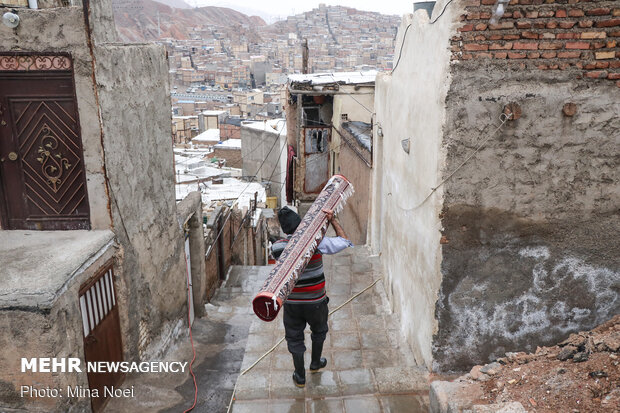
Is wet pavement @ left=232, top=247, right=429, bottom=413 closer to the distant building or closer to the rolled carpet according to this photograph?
the rolled carpet

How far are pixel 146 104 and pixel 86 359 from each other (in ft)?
11.2

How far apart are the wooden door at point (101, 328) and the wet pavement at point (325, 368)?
353 millimetres

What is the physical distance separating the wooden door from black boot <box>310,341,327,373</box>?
2.43 m

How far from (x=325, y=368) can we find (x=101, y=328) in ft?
8.61

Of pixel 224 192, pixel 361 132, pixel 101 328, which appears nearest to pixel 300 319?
pixel 101 328

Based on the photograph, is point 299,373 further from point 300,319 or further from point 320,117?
point 320,117

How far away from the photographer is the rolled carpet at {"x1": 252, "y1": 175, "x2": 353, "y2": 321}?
4164 mm

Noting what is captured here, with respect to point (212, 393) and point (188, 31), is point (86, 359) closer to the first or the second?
point (212, 393)

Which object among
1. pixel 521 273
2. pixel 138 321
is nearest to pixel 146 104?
pixel 138 321

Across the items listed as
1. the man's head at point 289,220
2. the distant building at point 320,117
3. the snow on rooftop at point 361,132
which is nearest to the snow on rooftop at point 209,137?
the distant building at point 320,117

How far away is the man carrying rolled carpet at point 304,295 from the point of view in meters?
4.62

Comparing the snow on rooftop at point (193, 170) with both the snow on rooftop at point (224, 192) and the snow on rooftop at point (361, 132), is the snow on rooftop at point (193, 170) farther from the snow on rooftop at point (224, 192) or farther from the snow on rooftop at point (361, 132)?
the snow on rooftop at point (361, 132)

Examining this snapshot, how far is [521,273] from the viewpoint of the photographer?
4477mm

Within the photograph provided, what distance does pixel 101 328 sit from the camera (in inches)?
222
